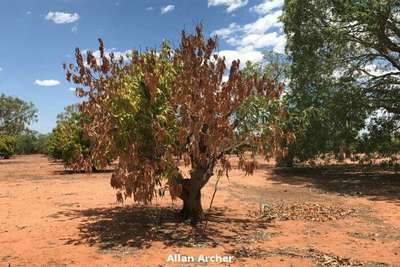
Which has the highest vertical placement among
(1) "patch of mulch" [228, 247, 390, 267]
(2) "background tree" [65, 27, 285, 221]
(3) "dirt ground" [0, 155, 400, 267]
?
(2) "background tree" [65, 27, 285, 221]

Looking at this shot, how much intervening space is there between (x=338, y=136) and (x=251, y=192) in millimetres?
6594

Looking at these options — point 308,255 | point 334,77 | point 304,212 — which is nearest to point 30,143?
point 334,77

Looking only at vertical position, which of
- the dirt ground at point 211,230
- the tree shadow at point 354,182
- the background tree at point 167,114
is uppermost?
the background tree at point 167,114

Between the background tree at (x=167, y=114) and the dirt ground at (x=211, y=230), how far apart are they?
3.99ft

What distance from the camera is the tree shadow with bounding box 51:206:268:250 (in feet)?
29.1

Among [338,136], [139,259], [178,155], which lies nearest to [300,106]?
[338,136]

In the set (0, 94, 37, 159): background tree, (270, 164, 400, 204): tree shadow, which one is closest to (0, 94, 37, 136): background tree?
(0, 94, 37, 159): background tree

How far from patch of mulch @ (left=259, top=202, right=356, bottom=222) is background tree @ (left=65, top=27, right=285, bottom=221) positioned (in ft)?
8.64

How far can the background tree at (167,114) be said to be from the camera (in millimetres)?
8750

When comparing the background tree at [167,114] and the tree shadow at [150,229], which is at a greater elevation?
the background tree at [167,114]

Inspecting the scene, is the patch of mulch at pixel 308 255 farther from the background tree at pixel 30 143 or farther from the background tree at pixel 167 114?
the background tree at pixel 30 143

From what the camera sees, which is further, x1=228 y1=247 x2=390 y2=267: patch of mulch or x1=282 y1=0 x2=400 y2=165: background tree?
x1=282 y1=0 x2=400 y2=165: background tree

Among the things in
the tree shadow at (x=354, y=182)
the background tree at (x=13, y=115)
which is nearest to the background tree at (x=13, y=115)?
the background tree at (x=13, y=115)

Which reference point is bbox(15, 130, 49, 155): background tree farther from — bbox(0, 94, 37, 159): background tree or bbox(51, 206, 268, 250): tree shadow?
bbox(51, 206, 268, 250): tree shadow
